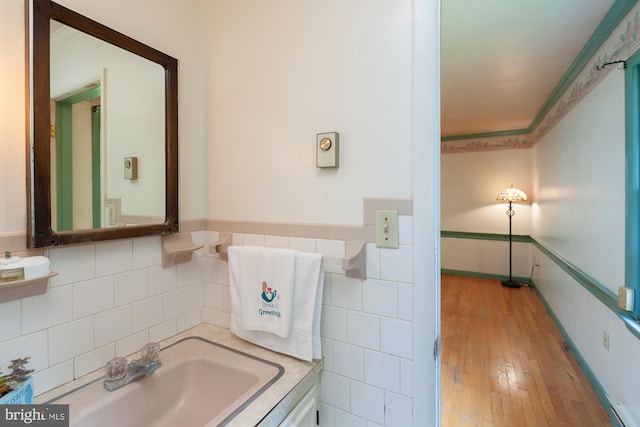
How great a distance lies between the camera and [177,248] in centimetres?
118

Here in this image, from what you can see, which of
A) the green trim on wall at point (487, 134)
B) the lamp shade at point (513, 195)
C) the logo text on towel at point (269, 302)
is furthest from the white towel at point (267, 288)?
the green trim on wall at point (487, 134)

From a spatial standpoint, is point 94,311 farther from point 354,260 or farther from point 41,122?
point 354,260

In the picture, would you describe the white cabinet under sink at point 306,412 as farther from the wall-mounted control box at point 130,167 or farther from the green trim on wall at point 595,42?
the green trim on wall at point 595,42

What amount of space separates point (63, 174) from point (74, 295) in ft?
1.25

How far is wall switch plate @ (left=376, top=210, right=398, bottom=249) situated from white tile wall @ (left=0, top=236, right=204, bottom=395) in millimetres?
863

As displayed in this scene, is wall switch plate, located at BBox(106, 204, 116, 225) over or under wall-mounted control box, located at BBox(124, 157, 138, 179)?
under

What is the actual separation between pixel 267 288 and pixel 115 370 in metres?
0.52

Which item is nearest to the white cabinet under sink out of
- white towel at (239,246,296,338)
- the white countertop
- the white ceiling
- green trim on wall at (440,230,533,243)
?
the white countertop

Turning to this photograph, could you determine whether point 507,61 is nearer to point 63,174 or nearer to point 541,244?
point 541,244

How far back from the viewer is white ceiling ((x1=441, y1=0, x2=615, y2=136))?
5.80ft

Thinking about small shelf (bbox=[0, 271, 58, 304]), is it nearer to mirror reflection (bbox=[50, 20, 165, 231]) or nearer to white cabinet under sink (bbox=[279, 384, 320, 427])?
mirror reflection (bbox=[50, 20, 165, 231])

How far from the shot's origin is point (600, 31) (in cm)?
194

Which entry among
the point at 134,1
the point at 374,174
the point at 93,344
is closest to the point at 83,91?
the point at 134,1

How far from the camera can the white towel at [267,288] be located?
38.9 inches
